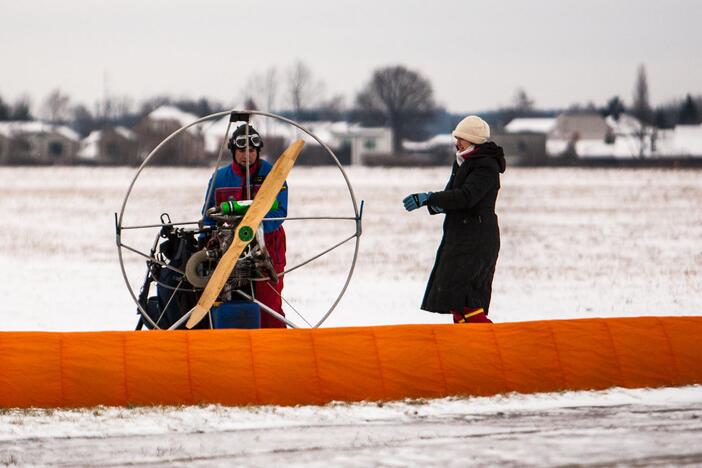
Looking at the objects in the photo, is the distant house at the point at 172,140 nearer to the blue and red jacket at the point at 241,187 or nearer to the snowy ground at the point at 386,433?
the blue and red jacket at the point at 241,187

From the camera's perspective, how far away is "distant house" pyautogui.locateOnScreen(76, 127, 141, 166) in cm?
7400

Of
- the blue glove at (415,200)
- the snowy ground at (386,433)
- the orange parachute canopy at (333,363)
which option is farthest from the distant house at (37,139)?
the snowy ground at (386,433)

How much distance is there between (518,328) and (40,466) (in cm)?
266

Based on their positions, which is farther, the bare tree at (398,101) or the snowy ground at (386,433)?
the bare tree at (398,101)

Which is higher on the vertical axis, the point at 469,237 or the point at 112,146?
the point at 469,237

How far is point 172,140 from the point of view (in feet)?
135

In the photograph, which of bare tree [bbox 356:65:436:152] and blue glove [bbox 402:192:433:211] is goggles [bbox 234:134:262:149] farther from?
bare tree [bbox 356:65:436:152]

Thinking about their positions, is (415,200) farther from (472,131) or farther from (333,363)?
(333,363)

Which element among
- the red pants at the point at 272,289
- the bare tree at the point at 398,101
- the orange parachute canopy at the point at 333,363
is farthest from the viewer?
the bare tree at the point at 398,101

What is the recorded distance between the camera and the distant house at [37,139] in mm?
84812

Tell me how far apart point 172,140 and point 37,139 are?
56891 millimetres

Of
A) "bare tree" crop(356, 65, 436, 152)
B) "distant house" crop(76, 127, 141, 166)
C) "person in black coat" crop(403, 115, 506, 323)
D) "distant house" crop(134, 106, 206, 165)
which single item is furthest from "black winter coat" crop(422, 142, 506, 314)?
"bare tree" crop(356, 65, 436, 152)

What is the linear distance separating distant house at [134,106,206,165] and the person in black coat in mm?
24330

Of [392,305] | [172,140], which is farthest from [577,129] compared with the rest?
[392,305]
